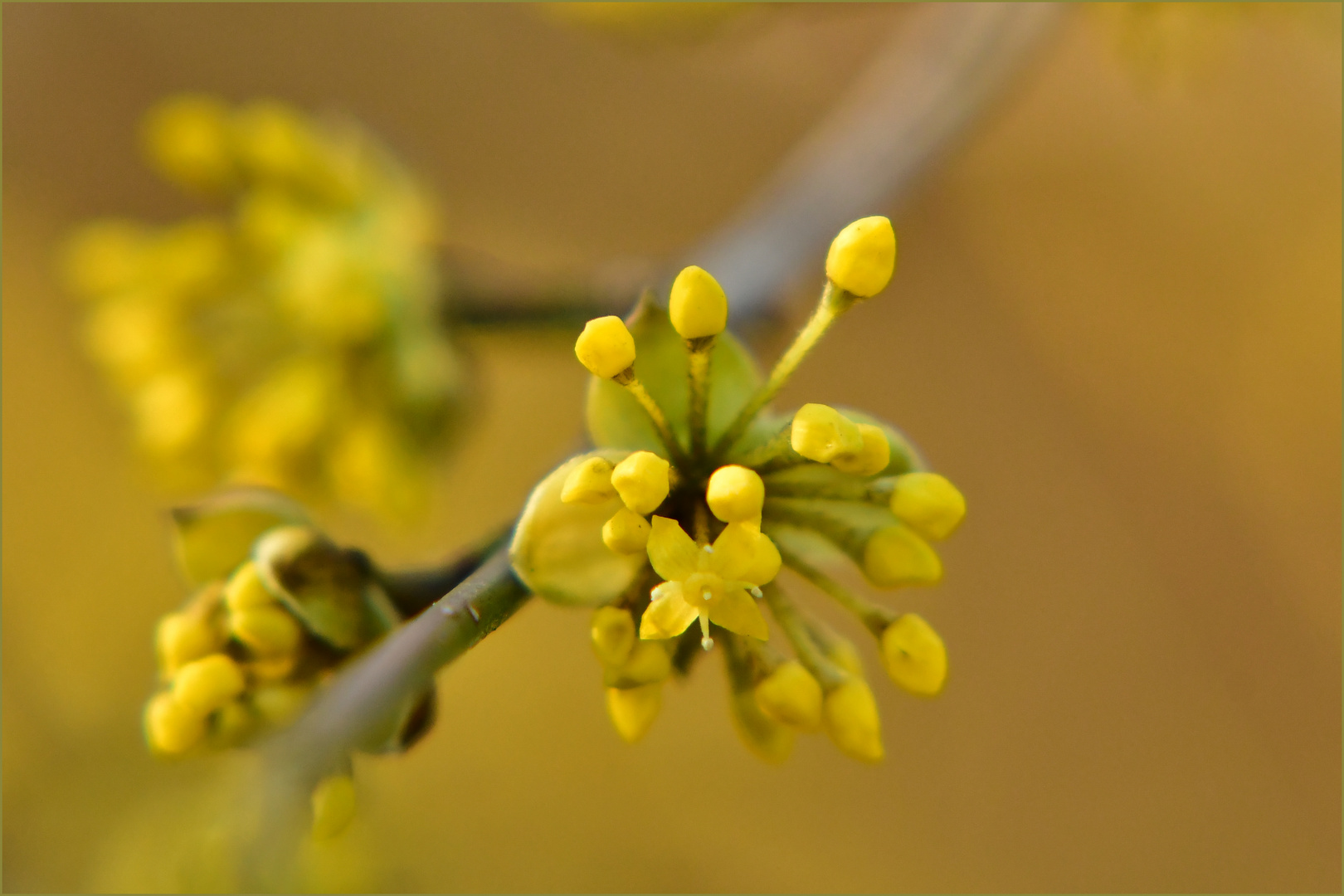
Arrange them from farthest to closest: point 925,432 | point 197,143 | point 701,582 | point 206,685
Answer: point 925,432 < point 197,143 < point 206,685 < point 701,582

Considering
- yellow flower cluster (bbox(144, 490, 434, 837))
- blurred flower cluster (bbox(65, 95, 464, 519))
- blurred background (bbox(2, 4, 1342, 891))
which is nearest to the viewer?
yellow flower cluster (bbox(144, 490, 434, 837))

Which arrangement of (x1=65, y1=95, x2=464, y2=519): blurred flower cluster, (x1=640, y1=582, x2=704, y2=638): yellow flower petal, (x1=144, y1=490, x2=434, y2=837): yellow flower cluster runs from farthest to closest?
1. (x1=65, y1=95, x2=464, y2=519): blurred flower cluster
2. (x1=144, y1=490, x2=434, y2=837): yellow flower cluster
3. (x1=640, y1=582, x2=704, y2=638): yellow flower petal

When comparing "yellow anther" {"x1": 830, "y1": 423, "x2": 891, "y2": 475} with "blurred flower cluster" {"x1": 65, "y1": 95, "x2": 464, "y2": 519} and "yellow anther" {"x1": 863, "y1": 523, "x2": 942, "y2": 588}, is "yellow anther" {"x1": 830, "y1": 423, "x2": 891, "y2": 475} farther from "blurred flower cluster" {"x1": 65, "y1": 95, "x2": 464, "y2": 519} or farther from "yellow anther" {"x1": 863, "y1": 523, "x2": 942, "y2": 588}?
"blurred flower cluster" {"x1": 65, "y1": 95, "x2": 464, "y2": 519}

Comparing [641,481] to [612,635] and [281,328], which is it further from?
[281,328]

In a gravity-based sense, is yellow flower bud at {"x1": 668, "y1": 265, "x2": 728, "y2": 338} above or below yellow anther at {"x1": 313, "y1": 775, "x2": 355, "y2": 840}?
above

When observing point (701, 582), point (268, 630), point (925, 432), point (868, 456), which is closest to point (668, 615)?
point (701, 582)

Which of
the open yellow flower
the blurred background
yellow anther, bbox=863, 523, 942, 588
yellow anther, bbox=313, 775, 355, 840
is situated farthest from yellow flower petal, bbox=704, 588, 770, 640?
the blurred background
